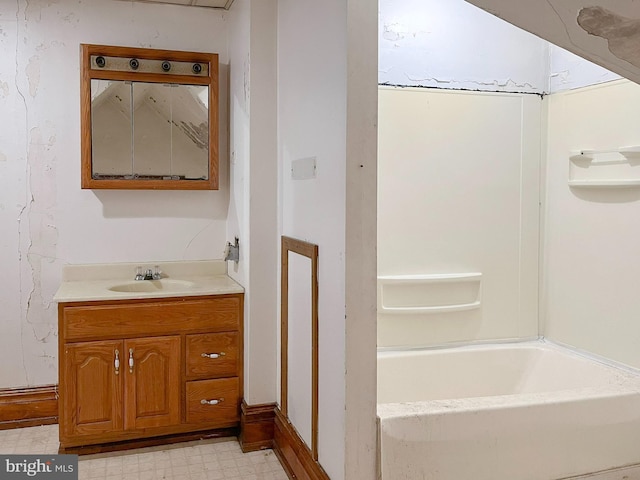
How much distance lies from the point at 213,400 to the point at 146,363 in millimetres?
378

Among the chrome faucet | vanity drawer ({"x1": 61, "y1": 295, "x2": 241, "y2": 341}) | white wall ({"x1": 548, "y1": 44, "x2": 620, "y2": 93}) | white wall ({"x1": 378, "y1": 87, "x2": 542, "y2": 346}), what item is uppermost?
white wall ({"x1": 548, "y1": 44, "x2": 620, "y2": 93})

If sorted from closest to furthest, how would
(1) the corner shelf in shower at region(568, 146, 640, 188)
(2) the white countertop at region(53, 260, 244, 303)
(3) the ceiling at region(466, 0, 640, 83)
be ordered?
(3) the ceiling at region(466, 0, 640, 83), (1) the corner shelf in shower at region(568, 146, 640, 188), (2) the white countertop at region(53, 260, 244, 303)

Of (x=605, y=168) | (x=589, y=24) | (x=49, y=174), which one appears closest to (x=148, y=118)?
(x=49, y=174)

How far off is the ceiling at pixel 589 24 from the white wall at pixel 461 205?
172cm

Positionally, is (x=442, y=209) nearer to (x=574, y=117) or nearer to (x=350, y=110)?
(x=574, y=117)

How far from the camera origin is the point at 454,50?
3107 mm

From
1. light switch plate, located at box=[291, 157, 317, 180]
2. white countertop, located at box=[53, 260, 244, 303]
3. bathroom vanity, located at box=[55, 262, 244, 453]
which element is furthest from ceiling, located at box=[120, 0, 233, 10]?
bathroom vanity, located at box=[55, 262, 244, 453]

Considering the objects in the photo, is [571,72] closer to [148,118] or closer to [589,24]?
[589,24]

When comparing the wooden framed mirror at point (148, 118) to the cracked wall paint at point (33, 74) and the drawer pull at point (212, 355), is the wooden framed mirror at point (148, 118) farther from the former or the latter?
the drawer pull at point (212, 355)

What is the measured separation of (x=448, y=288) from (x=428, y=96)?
0.96m

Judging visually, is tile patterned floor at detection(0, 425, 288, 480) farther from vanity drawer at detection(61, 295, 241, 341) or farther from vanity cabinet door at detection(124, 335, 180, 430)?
vanity drawer at detection(61, 295, 241, 341)

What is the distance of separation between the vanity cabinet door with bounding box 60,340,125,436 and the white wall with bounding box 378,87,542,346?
1.27 m

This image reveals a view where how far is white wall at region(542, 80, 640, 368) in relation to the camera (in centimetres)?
277

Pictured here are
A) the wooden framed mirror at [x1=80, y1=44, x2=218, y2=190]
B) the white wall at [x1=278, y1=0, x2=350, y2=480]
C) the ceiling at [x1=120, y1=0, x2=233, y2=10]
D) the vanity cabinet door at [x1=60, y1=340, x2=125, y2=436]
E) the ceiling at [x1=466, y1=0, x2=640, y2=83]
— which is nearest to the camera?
the ceiling at [x1=466, y1=0, x2=640, y2=83]
